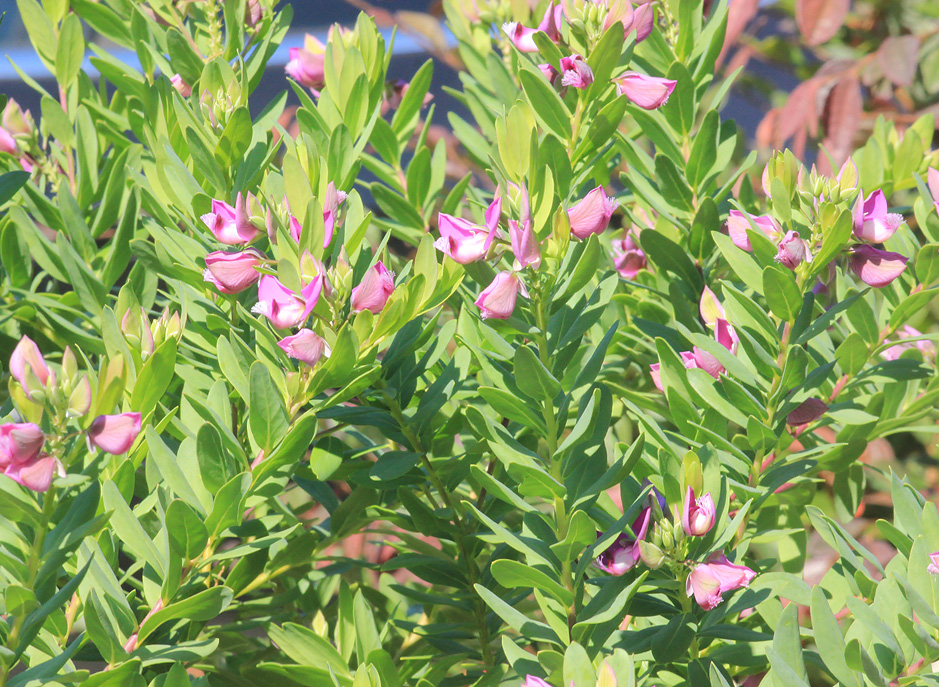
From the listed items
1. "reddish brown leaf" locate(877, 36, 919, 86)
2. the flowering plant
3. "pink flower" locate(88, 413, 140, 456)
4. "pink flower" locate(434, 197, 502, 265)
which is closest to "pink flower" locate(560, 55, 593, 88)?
the flowering plant

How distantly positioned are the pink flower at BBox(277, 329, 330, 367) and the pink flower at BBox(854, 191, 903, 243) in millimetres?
334

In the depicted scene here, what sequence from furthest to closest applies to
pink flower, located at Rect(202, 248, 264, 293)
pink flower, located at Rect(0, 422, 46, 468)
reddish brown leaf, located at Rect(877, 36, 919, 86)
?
reddish brown leaf, located at Rect(877, 36, 919, 86) → pink flower, located at Rect(202, 248, 264, 293) → pink flower, located at Rect(0, 422, 46, 468)

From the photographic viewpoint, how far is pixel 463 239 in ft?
1.58

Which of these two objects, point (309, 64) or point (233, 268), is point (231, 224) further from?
point (309, 64)

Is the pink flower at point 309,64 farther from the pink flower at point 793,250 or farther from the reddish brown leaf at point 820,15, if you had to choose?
the reddish brown leaf at point 820,15

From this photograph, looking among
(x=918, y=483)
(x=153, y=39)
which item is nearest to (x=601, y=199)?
(x=153, y=39)

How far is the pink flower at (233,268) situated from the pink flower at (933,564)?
16.2 inches

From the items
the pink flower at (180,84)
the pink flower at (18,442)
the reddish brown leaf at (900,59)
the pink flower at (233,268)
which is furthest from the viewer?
the reddish brown leaf at (900,59)

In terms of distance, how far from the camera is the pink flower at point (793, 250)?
50 centimetres

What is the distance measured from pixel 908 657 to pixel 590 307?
0.87 feet

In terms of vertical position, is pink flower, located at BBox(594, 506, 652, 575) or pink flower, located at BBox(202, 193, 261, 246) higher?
pink flower, located at BBox(202, 193, 261, 246)

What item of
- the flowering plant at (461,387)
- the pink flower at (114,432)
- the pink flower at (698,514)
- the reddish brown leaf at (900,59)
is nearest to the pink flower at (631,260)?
the flowering plant at (461,387)

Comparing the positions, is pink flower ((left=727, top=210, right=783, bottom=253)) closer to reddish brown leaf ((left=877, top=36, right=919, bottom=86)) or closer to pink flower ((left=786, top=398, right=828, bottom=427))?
pink flower ((left=786, top=398, right=828, bottom=427))

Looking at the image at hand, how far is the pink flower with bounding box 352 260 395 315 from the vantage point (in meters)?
0.46
